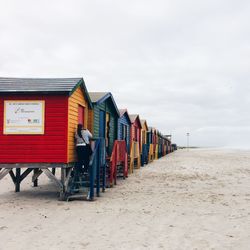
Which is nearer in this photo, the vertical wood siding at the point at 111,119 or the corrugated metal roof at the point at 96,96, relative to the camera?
the vertical wood siding at the point at 111,119

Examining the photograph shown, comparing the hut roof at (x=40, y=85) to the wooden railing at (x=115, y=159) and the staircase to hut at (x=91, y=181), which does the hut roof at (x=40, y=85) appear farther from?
the wooden railing at (x=115, y=159)

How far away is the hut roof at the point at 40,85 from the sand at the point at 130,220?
3480 millimetres

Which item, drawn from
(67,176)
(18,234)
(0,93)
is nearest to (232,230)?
(18,234)

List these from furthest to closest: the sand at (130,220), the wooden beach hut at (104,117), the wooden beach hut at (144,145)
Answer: the wooden beach hut at (144,145), the wooden beach hut at (104,117), the sand at (130,220)

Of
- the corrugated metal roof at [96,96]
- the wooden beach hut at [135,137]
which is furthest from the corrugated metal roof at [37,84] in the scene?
the wooden beach hut at [135,137]

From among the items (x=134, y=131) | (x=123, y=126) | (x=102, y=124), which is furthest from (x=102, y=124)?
(x=134, y=131)

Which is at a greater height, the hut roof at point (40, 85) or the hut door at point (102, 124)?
the hut roof at point (40, 85)

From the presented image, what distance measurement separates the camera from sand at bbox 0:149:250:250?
6.90 meters

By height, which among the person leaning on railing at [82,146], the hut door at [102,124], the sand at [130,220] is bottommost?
the sand at [130,220]

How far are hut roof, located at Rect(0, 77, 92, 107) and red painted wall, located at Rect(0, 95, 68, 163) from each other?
0.94ft

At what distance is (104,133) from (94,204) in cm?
723

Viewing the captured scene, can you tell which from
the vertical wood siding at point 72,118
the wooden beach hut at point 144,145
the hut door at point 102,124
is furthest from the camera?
the wooden beach hut at point 144,145

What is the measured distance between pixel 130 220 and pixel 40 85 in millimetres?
5594

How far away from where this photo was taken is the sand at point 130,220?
272 inches
